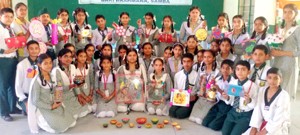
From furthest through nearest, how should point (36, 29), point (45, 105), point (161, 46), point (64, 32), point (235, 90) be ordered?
1. point (161, 46)
2. point (64, 32)
3. point (36, 29)
4. point (45, 105)
5. point (235, 90)

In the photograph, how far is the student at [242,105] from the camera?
356 cm

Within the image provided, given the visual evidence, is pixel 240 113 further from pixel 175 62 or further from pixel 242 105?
pixel 175 62

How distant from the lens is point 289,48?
12.7 ft

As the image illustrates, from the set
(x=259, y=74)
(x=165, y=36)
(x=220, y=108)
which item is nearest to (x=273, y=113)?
(x=259, y=74)

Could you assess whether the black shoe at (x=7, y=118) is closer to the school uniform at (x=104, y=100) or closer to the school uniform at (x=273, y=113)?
the school uniform at (x=104, y=100)

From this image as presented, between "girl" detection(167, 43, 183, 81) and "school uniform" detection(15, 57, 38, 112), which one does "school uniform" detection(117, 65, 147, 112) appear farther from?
"school uniform" detection(15, 57, 38, 112)

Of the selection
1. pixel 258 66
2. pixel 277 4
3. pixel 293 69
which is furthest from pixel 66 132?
pixel 277 4

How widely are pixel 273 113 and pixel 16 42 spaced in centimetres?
319

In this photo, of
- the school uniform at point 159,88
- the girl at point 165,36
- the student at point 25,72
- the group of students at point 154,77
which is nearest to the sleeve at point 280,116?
the group of students at point 154,77

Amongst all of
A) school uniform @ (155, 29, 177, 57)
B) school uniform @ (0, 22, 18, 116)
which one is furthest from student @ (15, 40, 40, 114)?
school uniform @ (155, 29, 177, 57)

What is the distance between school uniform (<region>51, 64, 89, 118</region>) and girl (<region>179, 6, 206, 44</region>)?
2110 mm

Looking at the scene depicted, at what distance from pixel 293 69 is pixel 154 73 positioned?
6.07 feet

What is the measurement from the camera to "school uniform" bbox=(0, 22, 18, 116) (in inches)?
160

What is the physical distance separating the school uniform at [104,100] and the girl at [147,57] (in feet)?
1.98
